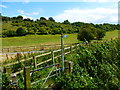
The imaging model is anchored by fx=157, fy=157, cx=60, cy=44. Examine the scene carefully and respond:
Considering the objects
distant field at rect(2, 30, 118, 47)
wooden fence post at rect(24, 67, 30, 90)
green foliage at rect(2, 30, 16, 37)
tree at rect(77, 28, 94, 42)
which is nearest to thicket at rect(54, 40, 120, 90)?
wooden fence post at rect(24, 67, 30, 90)

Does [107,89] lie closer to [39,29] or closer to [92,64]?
[92,64]

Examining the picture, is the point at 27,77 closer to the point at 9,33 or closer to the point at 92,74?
the point at 92,74

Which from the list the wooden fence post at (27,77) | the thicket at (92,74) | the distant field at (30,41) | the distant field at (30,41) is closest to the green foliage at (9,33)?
the distant field at (30,41)

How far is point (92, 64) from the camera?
6.37 meters

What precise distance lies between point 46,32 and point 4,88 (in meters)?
40.3

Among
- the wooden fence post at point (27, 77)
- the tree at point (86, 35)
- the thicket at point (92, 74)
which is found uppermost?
the tree at point (86, 35)

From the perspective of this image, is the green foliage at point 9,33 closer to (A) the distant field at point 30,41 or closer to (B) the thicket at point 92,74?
(A) the distant field at point 30,41

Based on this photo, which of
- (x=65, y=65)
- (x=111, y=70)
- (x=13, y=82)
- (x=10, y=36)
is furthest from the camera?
(x=10, y=36)

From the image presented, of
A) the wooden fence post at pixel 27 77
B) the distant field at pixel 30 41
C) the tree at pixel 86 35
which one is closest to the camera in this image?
the wooden fence post at pixel 27 77

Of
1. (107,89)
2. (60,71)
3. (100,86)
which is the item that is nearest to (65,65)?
(60,71)

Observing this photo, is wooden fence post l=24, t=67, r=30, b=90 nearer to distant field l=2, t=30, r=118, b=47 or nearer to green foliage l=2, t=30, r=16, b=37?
distant field l=2, t=30, r=118, b=47

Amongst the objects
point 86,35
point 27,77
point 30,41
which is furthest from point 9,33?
point 27,77

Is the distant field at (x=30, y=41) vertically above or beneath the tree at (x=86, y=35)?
beneath

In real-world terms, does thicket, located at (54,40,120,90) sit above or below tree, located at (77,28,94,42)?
below
